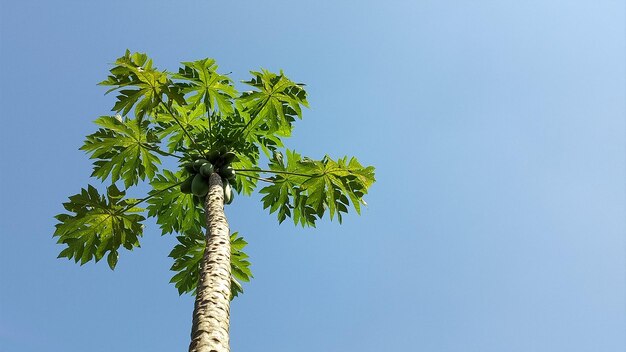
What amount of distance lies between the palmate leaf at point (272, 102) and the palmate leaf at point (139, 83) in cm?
111

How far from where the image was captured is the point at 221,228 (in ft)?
16.8

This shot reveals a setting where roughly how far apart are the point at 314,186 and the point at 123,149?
2.24 meters

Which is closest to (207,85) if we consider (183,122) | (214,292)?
(183,122)

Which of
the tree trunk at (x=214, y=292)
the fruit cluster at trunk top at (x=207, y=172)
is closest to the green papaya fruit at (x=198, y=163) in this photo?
the fruit cluster at trunk top at (x=207, y=172)

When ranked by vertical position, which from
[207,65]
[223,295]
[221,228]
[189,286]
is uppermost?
[207,65]

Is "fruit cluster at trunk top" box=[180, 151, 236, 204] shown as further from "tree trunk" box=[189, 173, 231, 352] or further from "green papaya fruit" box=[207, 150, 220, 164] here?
"tree trunk" box=[189, 173, 231, 352]

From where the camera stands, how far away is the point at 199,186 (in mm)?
6094

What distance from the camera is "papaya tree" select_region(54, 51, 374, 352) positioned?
230 inches

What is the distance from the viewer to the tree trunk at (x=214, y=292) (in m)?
3.43

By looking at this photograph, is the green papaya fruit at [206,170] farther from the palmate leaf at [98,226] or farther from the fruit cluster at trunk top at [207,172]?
the palmate leaf at [98,226]

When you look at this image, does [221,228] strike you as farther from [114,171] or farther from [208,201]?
[114,171]

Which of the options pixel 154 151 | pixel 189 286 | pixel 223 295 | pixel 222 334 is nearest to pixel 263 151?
pixel 154 151

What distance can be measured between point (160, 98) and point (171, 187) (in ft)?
4.96

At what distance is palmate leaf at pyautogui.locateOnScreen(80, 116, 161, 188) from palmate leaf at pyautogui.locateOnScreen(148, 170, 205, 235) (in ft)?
1.16
